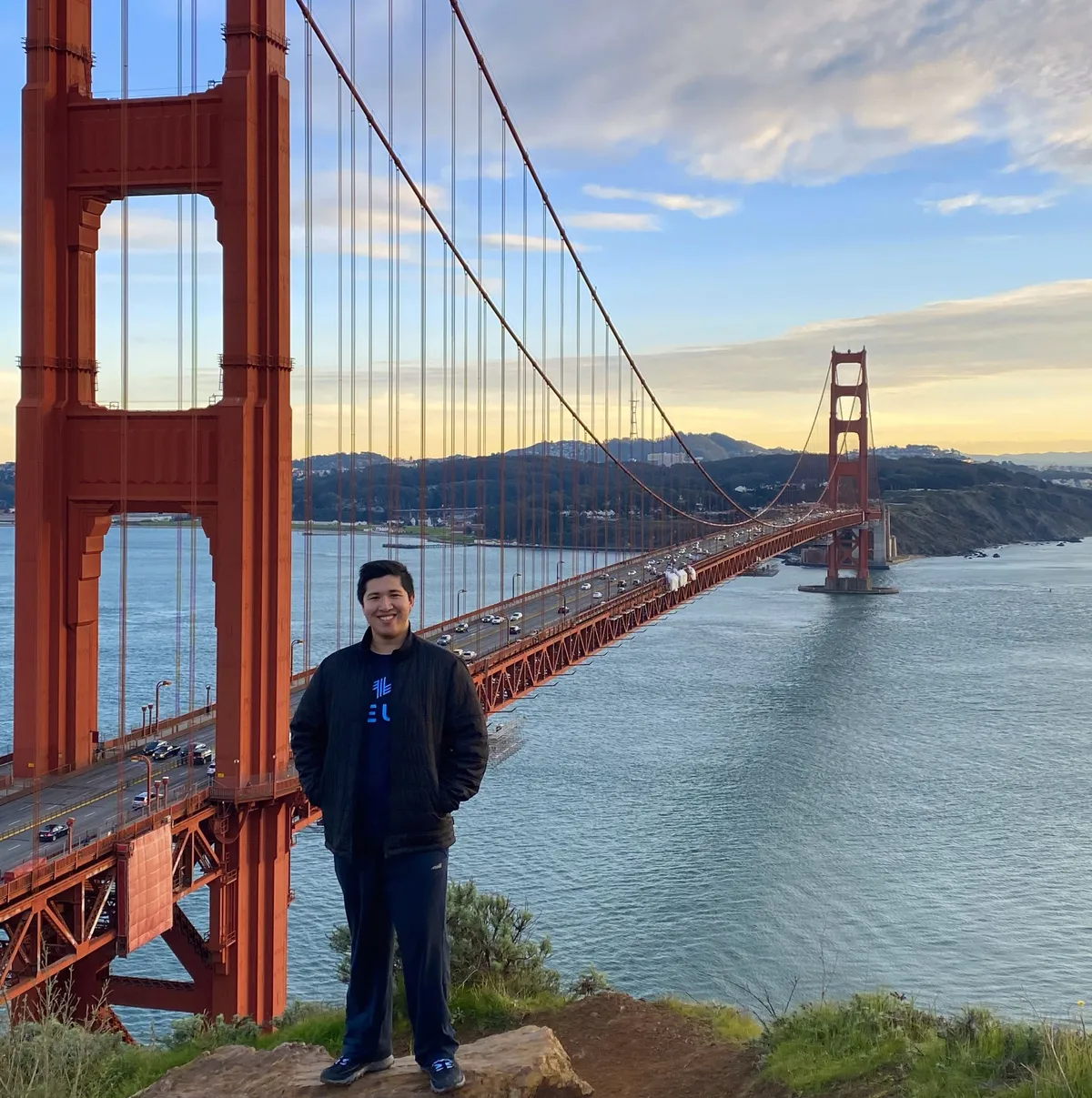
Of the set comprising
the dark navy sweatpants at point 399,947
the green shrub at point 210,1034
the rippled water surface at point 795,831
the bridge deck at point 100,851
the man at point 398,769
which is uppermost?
the man at point 398,769

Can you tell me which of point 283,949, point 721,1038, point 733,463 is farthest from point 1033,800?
point 733,463

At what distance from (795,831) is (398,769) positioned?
18.9 meters

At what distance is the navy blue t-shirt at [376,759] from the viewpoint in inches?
121

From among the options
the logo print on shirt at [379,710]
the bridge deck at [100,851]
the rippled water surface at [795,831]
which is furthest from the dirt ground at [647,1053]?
the rippled water surface at [795,831]

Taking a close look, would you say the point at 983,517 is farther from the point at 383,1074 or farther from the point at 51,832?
the point at 383,1074

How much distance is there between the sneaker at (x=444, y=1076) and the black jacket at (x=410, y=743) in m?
0.64

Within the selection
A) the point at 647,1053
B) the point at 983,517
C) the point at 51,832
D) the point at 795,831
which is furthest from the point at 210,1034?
the point at 983,517

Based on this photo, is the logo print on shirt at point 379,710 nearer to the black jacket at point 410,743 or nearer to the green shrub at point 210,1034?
the black jacket at point 410,743

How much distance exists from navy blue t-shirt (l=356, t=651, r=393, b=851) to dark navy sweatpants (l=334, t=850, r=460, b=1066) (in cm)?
13

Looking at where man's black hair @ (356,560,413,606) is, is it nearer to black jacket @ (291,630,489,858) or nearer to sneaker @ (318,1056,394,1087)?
black jacket @ (291,630,489,858)

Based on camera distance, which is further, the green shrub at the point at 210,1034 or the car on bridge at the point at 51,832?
the car on bridge at the point at 51,832

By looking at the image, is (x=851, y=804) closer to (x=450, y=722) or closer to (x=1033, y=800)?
(x=1033, y=800)

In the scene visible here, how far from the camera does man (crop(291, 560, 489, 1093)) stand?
10.1 feet

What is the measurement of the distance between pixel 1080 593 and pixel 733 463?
7188cm
